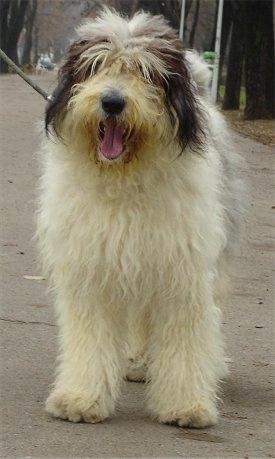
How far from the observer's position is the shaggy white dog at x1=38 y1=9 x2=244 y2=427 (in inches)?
183

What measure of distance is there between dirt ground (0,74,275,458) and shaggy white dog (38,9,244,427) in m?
0.15

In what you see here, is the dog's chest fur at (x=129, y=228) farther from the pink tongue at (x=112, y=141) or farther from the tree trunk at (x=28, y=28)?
the tree trunk at (x=28, y=28)

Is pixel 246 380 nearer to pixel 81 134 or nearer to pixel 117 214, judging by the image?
pixel 117 214

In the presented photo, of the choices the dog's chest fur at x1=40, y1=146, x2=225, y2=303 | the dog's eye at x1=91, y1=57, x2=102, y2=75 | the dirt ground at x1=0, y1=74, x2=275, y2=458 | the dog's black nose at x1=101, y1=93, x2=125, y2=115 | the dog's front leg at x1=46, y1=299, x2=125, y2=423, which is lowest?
the dirt ground at x1=0, y1=74, x2=275, y2=458

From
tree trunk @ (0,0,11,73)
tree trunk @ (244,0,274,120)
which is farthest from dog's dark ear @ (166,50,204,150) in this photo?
tree trunk @ (0,0,11,73)

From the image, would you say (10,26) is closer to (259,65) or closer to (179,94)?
(259,65)

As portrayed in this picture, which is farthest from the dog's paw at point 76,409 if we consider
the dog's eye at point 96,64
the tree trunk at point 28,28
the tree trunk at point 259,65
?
the tree trunk at point 28,28

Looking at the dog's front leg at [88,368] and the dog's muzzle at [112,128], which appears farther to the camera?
the dog's front leg at [88,368]

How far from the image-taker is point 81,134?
4707 millimetres

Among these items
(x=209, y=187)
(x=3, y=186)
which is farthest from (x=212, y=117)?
(x=3, y=186)

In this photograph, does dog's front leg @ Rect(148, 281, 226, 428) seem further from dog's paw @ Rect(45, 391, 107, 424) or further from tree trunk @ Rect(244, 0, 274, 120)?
tree trunk @ Rect(244, 0, 274, 120)

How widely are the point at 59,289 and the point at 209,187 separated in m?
0.81

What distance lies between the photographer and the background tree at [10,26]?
174 feet

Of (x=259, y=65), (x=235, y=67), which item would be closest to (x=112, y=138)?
(x=259, y=65)
